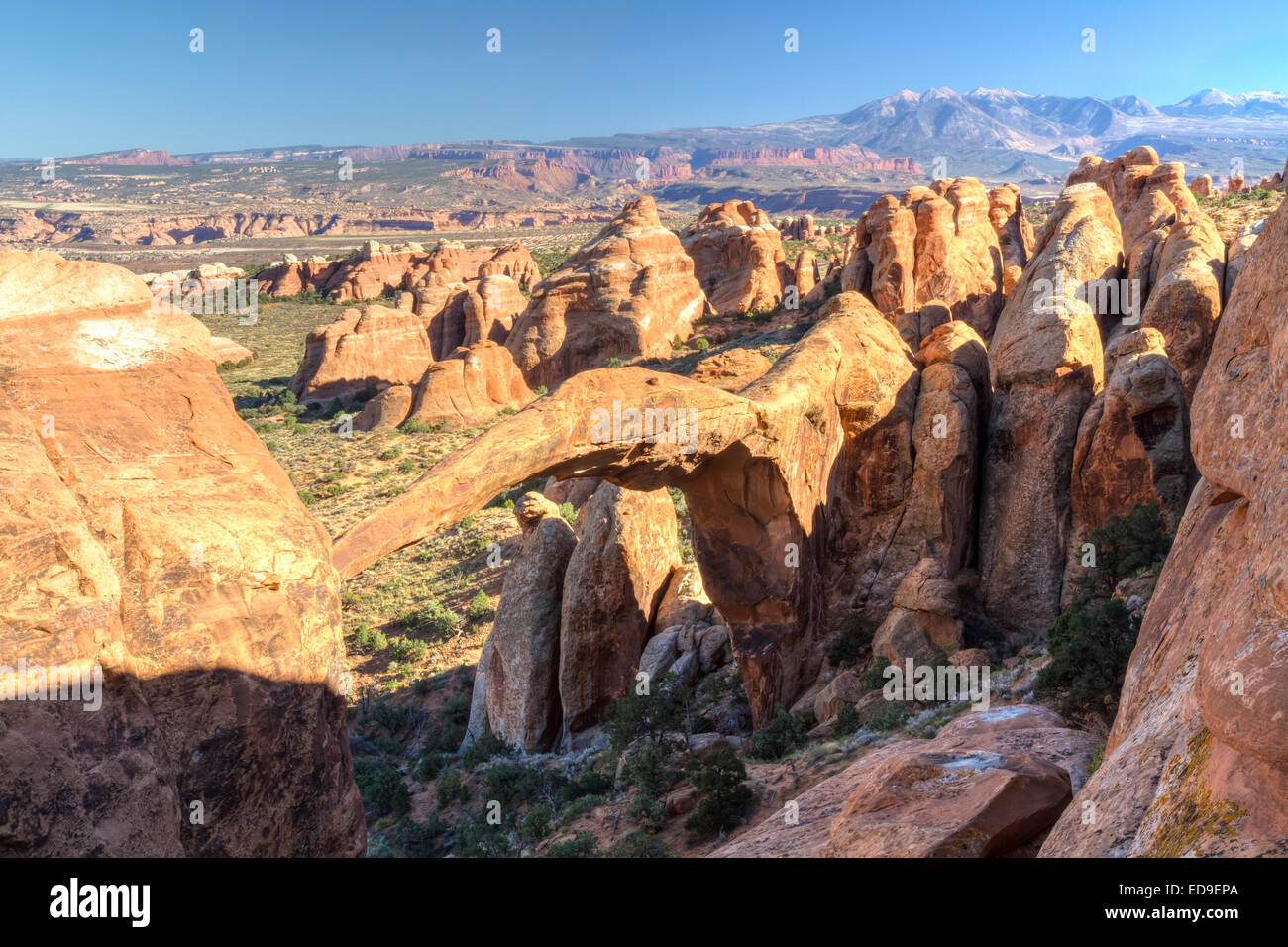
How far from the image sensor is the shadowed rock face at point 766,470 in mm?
8805

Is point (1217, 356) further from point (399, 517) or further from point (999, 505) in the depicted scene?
point (999, 505)

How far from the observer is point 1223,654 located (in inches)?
155

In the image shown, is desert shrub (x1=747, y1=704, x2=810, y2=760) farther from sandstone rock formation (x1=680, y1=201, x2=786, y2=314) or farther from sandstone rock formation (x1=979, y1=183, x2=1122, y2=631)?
sandstone rock formation (x1=680, y1=201, x2=786, y2=314)

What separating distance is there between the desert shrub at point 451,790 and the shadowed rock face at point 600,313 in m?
33.0

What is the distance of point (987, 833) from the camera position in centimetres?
515

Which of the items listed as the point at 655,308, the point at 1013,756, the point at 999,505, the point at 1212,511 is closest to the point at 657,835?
the point at 1013,756

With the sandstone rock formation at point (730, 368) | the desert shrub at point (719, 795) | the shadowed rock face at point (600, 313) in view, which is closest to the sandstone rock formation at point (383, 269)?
the shadowed rock face at point (600, 313)

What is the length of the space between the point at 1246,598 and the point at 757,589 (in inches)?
388

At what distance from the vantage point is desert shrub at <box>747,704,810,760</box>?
12422mm

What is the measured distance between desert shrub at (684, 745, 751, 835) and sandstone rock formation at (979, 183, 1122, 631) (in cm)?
767

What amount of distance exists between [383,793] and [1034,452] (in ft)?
45.7

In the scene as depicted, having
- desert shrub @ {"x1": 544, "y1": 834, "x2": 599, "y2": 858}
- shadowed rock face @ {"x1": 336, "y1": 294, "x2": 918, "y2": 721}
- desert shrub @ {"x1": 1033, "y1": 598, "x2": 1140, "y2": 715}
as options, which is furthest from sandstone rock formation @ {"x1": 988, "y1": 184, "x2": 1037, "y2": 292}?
desert shrub @ {"x1": 544, "y1": 834, "x2": 599, "y2": 858}

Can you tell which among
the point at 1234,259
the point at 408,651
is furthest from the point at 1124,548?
the point at 408,651

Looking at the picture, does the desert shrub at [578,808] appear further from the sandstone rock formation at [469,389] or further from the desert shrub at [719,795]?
the sandstone rock formation at [469,389]
